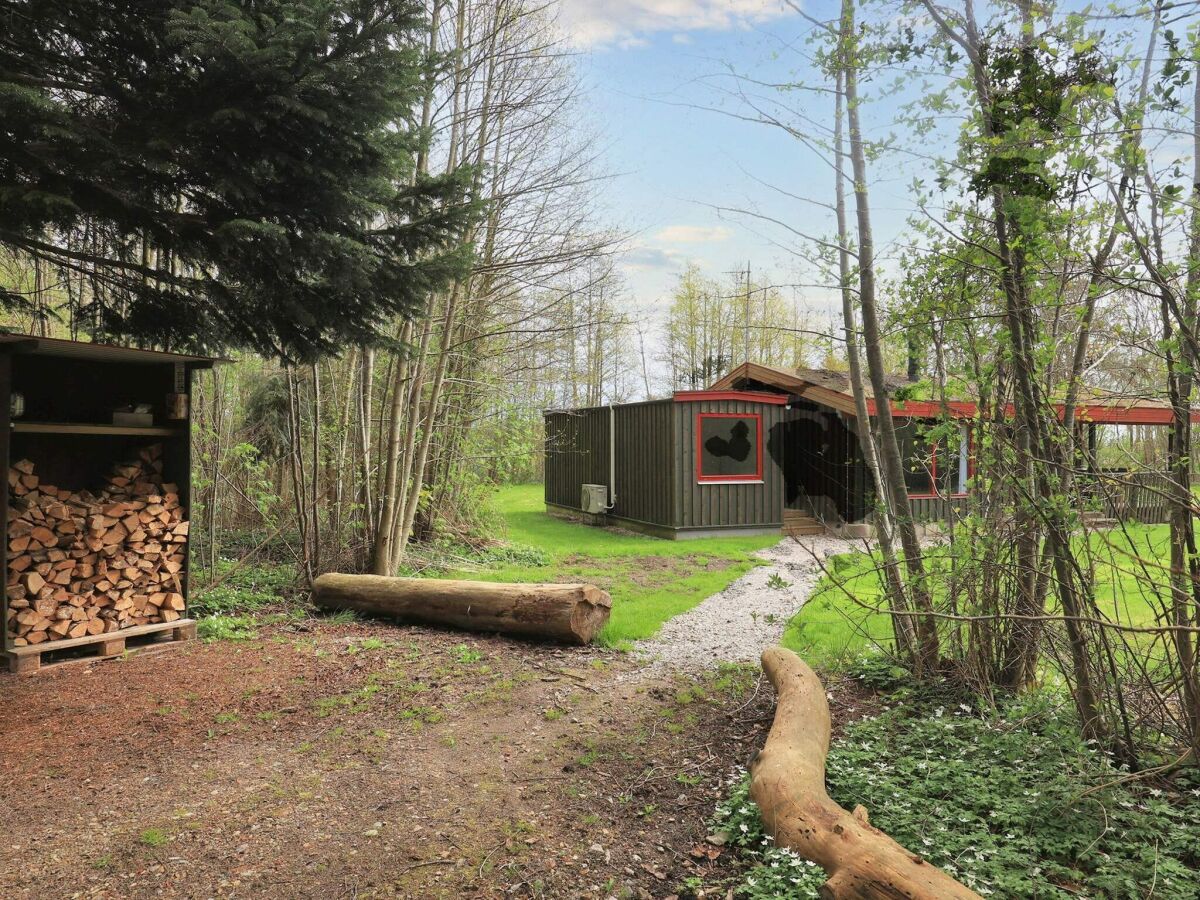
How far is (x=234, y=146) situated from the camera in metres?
3.93

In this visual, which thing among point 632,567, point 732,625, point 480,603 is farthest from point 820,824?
point 632,567

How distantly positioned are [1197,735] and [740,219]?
3.24 meters

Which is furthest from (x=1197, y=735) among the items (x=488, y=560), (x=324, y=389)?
(x=324, y=389)

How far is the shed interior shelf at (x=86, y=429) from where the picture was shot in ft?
15.5

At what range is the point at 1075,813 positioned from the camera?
259cm

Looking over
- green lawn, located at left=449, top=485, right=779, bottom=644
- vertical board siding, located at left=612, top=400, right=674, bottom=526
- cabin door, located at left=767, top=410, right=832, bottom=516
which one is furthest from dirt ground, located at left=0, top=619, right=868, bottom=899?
cabin door, located at left=767, top=410, right=832, bottom=516

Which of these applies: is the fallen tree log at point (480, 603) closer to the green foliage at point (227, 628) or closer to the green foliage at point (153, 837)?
the green foliage at point (227, 628)

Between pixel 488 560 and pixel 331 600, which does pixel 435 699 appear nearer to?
pixel 331 600

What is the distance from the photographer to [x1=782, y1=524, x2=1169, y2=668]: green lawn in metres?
2.93

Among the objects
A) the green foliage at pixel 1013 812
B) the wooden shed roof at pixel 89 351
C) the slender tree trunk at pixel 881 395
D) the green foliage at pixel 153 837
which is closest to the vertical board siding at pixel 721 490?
the slender tree trunk at pixel 881 395

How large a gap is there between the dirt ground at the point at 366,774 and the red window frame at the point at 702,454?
23.9 ft

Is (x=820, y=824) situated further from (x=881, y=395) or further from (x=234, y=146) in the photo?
(x=234, y=146)

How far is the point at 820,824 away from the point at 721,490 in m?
10.1

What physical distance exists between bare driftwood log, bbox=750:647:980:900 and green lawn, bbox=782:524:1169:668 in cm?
62
